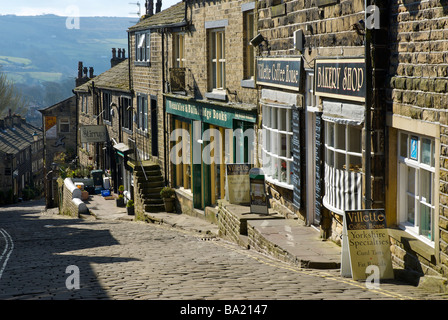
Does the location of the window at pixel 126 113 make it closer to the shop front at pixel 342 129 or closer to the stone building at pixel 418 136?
the shop front at pixel 342 129

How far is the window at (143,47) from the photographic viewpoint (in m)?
25.2

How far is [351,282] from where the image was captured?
8.39 metres

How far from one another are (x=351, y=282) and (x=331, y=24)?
444cm

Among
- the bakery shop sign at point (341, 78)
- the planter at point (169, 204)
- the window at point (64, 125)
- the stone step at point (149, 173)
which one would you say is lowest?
the planter at point (169, 204)

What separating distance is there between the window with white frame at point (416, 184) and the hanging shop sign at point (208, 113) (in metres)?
7.03

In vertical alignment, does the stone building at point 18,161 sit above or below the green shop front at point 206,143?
below

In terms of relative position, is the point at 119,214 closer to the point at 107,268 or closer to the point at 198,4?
the point at 198,4

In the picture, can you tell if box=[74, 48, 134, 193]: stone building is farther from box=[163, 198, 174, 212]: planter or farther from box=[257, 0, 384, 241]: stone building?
box=[257, 0, 384, 241]: stone building

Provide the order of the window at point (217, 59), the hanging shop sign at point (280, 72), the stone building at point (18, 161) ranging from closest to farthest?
1. the hanging shop sign at point (280, 72)
2. the window at point (217, 59)
3. the stone building at point (18, 161)

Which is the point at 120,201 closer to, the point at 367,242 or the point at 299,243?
the point at 299,243

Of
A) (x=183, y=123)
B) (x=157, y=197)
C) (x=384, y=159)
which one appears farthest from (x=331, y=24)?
(x=157, y=197)

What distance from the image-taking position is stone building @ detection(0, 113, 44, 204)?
58469 mm

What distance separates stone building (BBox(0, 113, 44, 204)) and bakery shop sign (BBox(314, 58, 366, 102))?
48269mm

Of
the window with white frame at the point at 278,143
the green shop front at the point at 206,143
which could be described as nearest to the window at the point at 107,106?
the green shop front at the point at 206,143
